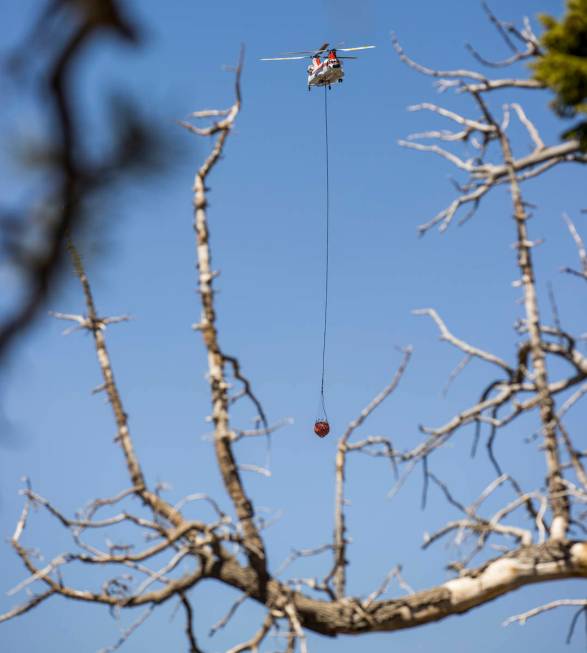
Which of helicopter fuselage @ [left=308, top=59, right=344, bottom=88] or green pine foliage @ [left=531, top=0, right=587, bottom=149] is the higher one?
helicopter fuselage @ [left=308, top=59, right=344, bottom=88]

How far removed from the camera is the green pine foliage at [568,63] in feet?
25.5

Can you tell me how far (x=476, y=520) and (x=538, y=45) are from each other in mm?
4181

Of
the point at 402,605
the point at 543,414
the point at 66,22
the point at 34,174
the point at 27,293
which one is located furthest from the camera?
the point at 543,414

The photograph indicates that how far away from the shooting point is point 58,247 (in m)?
3.26

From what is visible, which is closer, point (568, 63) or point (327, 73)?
point (568, 63)

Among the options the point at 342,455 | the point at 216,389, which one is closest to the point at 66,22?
the point at 216,389

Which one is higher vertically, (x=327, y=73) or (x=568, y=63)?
(x=327, y=73)

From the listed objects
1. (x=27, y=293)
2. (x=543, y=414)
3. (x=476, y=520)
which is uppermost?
(x=543, y=414)

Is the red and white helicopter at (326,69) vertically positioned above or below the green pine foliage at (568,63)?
above

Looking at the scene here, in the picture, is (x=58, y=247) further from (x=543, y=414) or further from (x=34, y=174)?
(x=543, y=414)

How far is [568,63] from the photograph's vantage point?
7754 mm

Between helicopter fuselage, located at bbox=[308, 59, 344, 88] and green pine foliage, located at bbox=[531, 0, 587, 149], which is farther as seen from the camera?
helicopter fuselage, located at bbox=[308, 59, 344, 88]

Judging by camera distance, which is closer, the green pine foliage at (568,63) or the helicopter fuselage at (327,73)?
the green pine foliage at (568,63)

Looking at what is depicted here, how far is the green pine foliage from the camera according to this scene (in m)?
7.76
